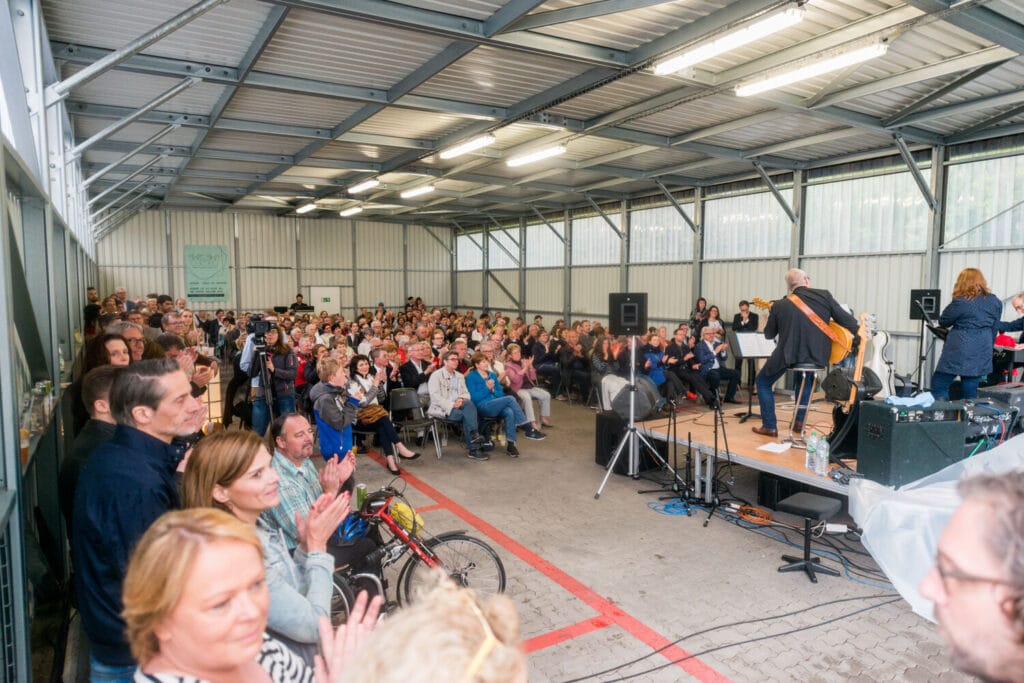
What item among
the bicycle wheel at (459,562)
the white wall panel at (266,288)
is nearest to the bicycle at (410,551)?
the bicycle wheel at (459,562)

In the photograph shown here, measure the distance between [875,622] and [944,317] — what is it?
376 centimetres

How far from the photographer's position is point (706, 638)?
10.6 feet

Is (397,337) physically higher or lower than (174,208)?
lower

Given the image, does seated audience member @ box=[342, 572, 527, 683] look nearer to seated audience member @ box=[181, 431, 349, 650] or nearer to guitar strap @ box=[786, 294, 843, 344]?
seated audience member @ box=[181, 431, 349, 650]

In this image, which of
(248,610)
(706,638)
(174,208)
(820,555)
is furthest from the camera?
(174,208)

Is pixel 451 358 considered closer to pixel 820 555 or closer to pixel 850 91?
pixel 820 555

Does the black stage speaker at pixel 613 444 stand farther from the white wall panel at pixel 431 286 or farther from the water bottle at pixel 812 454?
the white wall panel at pixel 431 286

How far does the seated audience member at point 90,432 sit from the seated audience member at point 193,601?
1.35m

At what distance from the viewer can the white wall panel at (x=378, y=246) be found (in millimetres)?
20109

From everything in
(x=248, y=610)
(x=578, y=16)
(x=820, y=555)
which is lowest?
(x=820, y=555)

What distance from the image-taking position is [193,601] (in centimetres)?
111

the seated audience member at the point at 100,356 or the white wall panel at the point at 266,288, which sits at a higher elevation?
the white wall panel at the point at 266,288

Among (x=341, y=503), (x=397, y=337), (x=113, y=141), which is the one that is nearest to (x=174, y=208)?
(x=113, y=141)

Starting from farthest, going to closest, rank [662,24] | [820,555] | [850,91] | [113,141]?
[113,141] < [850,91] < [662,24] < [820,555]
